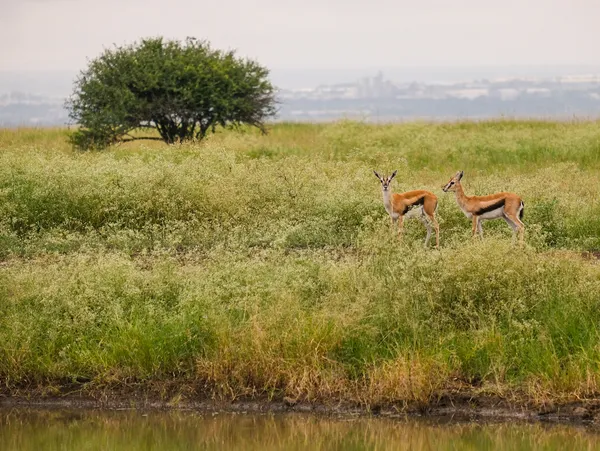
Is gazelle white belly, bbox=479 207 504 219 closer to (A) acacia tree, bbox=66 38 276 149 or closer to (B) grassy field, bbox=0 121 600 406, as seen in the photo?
(B) grassy field, bbox=0 121 600 406

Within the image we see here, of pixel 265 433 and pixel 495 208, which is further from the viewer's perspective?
pixel 495 208

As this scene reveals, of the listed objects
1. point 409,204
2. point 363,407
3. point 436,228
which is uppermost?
point 409,204

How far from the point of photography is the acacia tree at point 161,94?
28562 millimetres

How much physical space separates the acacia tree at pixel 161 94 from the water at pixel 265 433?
685 inches

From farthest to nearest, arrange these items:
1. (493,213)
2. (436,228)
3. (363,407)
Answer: (436,228) < (493,213) < (363,407)

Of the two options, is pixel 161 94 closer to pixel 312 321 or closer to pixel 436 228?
pixel 436 228

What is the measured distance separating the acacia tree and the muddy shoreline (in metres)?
16.9

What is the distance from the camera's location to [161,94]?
29.1 meters

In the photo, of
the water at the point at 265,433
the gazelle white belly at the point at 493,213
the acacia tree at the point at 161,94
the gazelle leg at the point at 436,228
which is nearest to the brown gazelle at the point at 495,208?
the gazelle white belly at the point at 493,213

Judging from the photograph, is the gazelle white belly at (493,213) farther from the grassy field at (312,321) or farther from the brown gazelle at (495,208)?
the grassy field at (312,321)

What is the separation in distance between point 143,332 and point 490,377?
346 centimetres

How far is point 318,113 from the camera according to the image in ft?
627

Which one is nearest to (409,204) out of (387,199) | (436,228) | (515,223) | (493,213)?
(387,199)

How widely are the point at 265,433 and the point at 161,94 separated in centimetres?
1911
